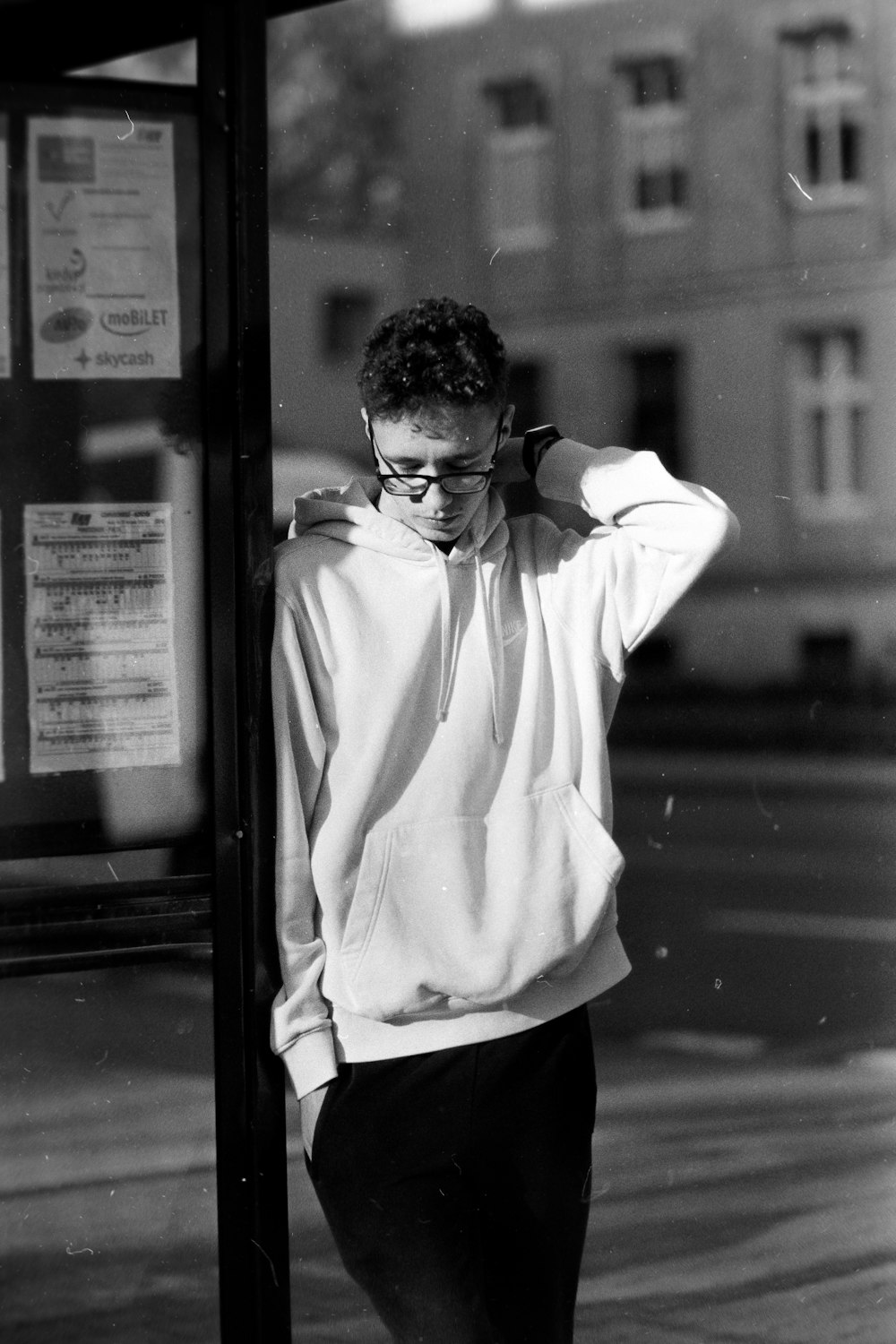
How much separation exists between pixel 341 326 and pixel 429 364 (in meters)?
0.37

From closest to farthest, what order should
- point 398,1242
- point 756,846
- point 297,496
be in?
point 398,1242
point 297,496
point 756,846

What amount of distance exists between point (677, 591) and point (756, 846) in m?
0.96

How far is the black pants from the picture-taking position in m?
1.86

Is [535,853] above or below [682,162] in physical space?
below

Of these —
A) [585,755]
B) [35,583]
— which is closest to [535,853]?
[585,755]

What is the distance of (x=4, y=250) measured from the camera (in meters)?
1.98

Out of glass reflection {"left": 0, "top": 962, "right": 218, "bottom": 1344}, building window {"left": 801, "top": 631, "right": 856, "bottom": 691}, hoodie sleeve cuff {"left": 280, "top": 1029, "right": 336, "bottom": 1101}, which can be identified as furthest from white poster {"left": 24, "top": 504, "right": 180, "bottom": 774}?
building window {"left": 801, "top": 631, "right": 856, "bottom": 691}

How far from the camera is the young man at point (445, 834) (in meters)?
1.85

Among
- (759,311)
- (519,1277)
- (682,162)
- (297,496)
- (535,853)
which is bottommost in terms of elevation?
(519,1277)

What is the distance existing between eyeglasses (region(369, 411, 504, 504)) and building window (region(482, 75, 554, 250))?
0.60 meters

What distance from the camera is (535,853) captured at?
187 centimetres

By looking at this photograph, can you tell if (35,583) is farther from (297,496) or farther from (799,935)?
(799,935)

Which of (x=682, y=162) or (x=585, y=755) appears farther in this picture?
(x=682, y=162)

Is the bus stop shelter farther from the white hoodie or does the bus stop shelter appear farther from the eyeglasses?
the eyeglasses
